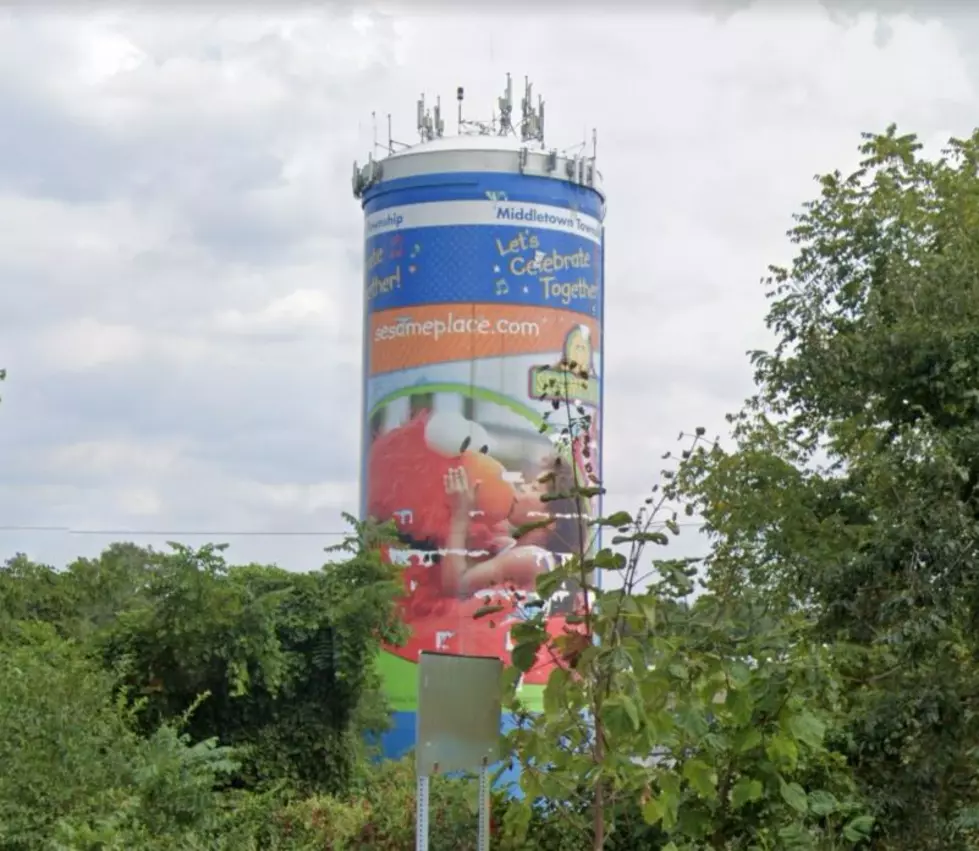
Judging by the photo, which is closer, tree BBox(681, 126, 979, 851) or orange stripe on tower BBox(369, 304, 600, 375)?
tree BBox(681, 126, 979, 851)

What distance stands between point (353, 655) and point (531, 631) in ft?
39.9

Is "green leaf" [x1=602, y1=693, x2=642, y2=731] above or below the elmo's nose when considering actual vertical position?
below

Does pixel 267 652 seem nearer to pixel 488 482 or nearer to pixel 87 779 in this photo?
pixel 87 779

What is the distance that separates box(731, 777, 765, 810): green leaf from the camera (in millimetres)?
6555

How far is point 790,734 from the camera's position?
655 centimetres

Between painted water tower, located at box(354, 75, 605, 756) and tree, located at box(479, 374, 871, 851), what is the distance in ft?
71.9

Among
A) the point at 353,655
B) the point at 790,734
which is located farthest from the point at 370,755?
the point at 790,734

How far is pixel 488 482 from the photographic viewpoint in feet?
98.5

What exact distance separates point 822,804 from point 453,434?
73.7 feet

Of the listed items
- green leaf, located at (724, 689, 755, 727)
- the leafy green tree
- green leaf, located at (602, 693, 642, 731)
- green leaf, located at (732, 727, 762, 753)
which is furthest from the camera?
the leafy green tree

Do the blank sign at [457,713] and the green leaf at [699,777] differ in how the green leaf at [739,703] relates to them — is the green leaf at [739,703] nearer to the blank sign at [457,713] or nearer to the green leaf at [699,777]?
the green leaf at [699,777]

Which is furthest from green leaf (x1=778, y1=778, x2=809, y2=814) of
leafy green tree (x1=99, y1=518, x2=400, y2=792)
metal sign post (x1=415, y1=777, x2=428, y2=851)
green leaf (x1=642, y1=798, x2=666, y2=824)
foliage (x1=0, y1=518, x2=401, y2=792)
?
leafy green tree (x1=99, y1=518, x2=400, y2=792)

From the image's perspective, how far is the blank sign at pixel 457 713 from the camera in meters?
5.54

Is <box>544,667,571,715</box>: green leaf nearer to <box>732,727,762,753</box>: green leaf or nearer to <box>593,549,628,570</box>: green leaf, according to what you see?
<box>593,549,628,570</box>: green leaf
